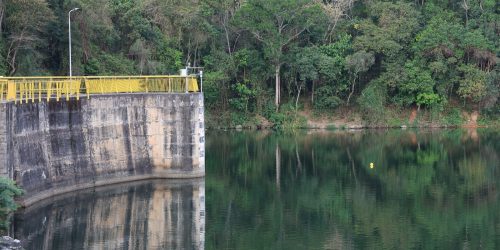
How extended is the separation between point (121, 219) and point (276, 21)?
156 feet

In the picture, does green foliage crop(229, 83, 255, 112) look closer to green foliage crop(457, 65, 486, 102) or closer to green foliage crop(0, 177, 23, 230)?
green foliage crop(457, 65, 486, 102)

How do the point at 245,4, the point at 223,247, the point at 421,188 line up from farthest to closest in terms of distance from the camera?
1. the point at 245,4
2. the point at 421,188
3. the point at 223,247

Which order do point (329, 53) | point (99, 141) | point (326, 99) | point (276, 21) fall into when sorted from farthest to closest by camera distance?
point (329, 53), point (326, 99), point (276, 21), point (99, 141)

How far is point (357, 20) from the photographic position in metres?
95.6

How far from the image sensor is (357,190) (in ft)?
177

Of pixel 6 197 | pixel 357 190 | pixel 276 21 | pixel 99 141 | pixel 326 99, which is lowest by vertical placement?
pixel 357 190

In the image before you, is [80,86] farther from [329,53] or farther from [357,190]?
[329,53]

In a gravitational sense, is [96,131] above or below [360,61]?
below

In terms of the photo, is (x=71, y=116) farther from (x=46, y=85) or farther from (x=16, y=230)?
(x=16, y=230)

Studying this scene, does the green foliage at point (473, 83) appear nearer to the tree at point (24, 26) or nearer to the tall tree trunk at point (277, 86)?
the tall tree trunk at point (277, 86)

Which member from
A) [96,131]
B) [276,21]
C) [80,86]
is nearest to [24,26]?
[80,86]

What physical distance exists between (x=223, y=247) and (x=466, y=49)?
187ft

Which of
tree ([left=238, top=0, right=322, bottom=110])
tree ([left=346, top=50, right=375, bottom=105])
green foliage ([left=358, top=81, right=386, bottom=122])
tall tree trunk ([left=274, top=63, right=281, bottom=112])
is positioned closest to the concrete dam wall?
tree ([left=238, top=0, right=322, bottom=110])

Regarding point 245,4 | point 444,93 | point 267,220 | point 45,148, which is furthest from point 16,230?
point 444,93
